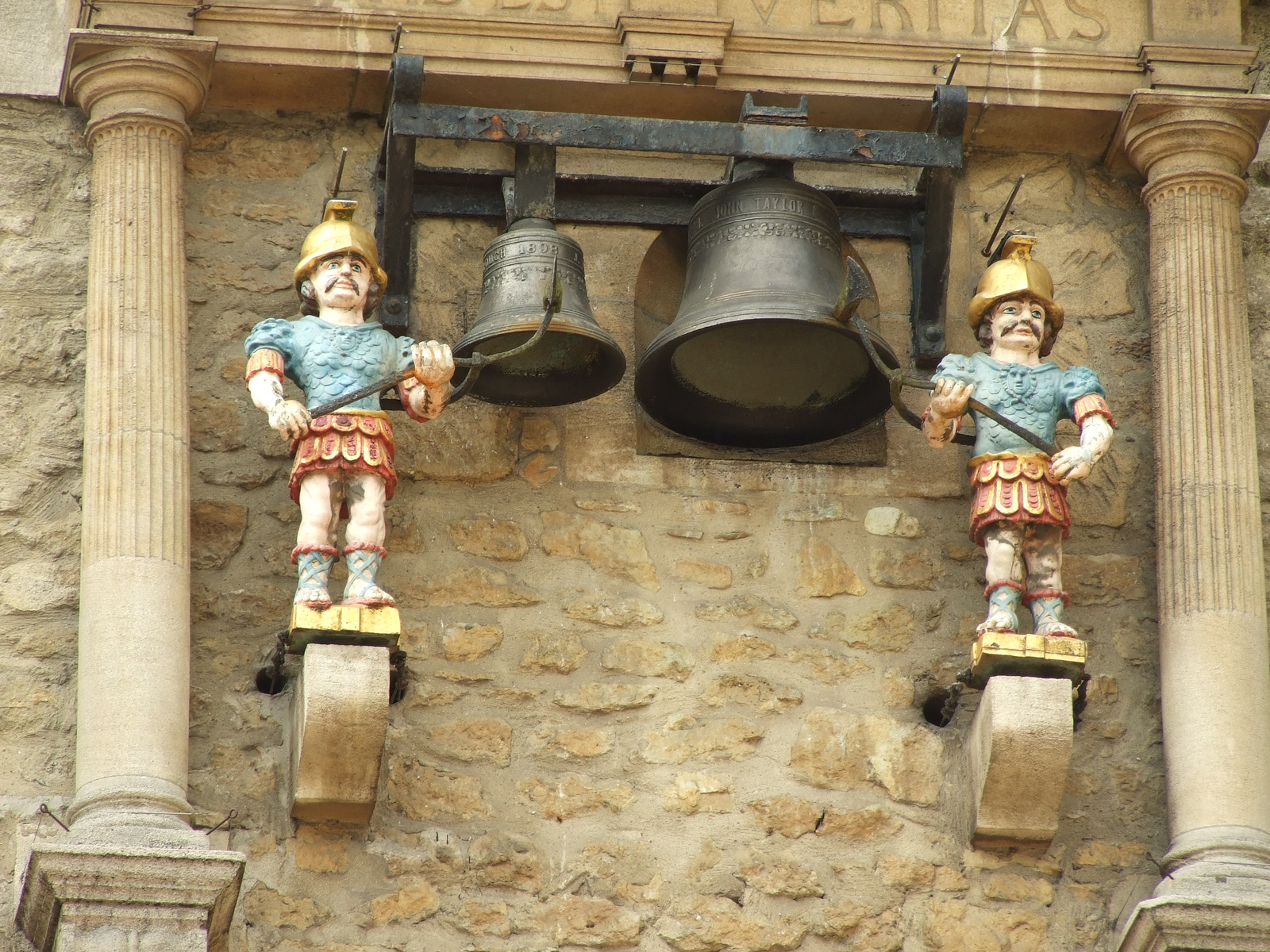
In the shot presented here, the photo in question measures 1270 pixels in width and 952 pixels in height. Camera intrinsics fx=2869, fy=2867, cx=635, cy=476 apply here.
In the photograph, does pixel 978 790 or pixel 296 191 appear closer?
pixel 978 790

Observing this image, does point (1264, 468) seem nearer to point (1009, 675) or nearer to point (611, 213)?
point (1009, 675)

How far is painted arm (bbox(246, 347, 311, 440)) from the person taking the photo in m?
6.64

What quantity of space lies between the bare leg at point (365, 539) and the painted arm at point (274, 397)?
20cm

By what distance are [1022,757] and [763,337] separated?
4.22ft

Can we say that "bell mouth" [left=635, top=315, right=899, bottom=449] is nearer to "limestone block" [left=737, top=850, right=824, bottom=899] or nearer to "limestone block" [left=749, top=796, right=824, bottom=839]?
Answer: "limestone block" [left=749, top=796, right=824, bottom=839]

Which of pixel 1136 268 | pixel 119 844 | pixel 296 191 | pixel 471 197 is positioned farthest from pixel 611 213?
pixel 119 844

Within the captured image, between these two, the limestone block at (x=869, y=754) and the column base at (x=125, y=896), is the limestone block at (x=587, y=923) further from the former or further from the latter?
the column base at (x=125, y=896)

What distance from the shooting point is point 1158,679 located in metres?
7.20

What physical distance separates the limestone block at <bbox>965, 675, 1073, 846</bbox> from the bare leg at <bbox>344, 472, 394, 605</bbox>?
1.45 metres

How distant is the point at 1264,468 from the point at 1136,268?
0.67 meters

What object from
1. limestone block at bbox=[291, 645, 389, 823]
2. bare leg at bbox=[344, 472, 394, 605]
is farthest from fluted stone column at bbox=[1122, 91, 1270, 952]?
bare leg at bbox=[344, 472, 394, 605]

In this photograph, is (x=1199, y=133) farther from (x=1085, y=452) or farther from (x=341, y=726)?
(x=341, y=726)

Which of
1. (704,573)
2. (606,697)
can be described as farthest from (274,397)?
(704,573)

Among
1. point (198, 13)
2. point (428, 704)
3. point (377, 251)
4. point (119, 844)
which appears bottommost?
point (119, 844)
